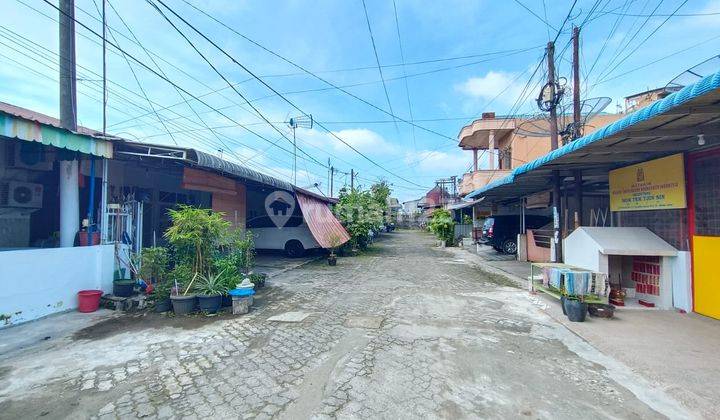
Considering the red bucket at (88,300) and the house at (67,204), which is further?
the red bucket at (88,300)

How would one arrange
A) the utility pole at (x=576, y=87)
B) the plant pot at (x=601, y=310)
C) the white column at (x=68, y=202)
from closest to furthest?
the plant pot at (x=601, y=310) → the white column at (x=68, y=202) → the utility pole at (x=576, y=87)

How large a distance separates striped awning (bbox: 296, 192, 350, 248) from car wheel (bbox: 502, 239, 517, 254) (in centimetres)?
739

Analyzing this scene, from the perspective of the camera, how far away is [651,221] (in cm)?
675

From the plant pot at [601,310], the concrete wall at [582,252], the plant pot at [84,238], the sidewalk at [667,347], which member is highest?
the plant pot at [84,238]

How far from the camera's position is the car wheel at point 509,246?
15.7 meters

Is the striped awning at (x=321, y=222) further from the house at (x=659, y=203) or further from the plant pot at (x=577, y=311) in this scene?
the plant pot at (x=577, y=311)

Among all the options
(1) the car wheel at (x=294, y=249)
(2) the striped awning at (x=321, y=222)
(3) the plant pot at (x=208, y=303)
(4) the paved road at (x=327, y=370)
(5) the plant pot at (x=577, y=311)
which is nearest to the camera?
(4) the paved road at (x=327, y=370)

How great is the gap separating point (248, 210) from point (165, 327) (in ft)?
30.1

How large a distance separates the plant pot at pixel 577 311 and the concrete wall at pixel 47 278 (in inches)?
339

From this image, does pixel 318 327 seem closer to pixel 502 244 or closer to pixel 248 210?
pixel 248 210

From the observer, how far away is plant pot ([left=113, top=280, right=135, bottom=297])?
21.4 ft

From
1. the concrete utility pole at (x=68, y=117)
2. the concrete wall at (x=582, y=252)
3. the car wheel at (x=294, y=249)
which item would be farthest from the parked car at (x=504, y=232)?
the concrete utility pole at (x=68, y=117)

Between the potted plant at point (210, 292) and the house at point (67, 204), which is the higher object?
the house at point (67, 204)

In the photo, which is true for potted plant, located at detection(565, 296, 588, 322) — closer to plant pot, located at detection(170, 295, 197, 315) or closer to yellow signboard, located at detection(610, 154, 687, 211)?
yellow signboard, located at detection(610, 154, 687, 211)
